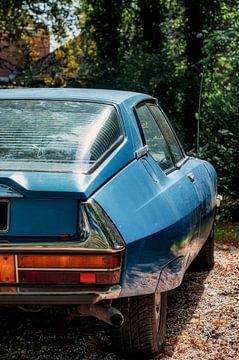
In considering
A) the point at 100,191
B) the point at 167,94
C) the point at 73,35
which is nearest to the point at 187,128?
the point at 167,94

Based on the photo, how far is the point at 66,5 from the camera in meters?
24.7

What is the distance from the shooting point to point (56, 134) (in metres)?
3.81

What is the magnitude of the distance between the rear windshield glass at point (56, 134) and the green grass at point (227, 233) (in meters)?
4.74

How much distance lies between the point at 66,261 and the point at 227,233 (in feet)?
21.4

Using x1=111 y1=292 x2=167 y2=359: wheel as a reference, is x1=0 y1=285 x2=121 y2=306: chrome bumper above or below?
above

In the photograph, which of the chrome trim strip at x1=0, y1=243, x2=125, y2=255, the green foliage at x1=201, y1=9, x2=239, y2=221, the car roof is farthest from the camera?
the green foliage at x1=201, y1=9, x2=239, y2=221

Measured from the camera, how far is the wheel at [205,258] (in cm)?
608

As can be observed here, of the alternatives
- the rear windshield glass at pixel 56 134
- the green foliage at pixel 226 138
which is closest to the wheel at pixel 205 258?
the rear windshield glass at pixel 56 134

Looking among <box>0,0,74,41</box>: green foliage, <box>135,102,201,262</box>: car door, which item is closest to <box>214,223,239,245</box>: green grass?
<box>135,102,201,262</box>: car door

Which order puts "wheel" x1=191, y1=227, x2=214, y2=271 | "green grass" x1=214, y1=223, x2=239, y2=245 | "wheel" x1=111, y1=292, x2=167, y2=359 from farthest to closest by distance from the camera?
"green grass" x1=214, y1=223, x2=239, y2=245 < "wheel" x1=191, y1=227, x2=214, y2=271 < "wheel" x1=111, y1=292, x2=167, y2=359

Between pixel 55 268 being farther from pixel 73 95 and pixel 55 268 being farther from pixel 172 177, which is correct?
pixel 73 95

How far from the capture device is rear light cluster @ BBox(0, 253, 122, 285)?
3197mm

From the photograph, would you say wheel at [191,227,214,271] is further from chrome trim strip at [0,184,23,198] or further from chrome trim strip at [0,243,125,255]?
chrome trim strip at [0,184,23,198]

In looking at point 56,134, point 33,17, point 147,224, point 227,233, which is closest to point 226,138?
point 227,233
